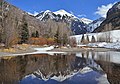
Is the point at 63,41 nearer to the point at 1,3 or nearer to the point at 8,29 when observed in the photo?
the point at 1,3

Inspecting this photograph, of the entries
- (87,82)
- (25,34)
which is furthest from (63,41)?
(87,82)

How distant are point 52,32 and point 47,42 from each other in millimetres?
21146

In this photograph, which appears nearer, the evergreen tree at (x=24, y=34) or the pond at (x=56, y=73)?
the pond at (x=56, y=73)

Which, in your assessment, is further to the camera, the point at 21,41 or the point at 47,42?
the point at 47,42

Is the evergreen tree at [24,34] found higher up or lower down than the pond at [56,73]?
higher up

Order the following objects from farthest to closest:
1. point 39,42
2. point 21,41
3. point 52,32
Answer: point 52,32, point 39,42, point 21,41

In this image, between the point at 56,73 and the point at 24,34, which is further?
the point at 24,34

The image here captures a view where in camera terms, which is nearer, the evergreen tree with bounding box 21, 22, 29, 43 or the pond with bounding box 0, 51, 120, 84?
the pond with bounding box 0, 51, 120, 84

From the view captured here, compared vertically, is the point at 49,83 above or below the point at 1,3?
below

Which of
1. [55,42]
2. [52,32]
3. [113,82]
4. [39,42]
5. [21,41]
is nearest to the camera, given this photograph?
[113,82]

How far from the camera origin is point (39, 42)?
393ft

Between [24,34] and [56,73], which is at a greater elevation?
[24,34]

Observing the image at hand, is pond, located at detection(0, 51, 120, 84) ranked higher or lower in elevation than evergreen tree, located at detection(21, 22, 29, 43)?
lower

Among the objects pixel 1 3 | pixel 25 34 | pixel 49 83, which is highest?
pixel 1 3
